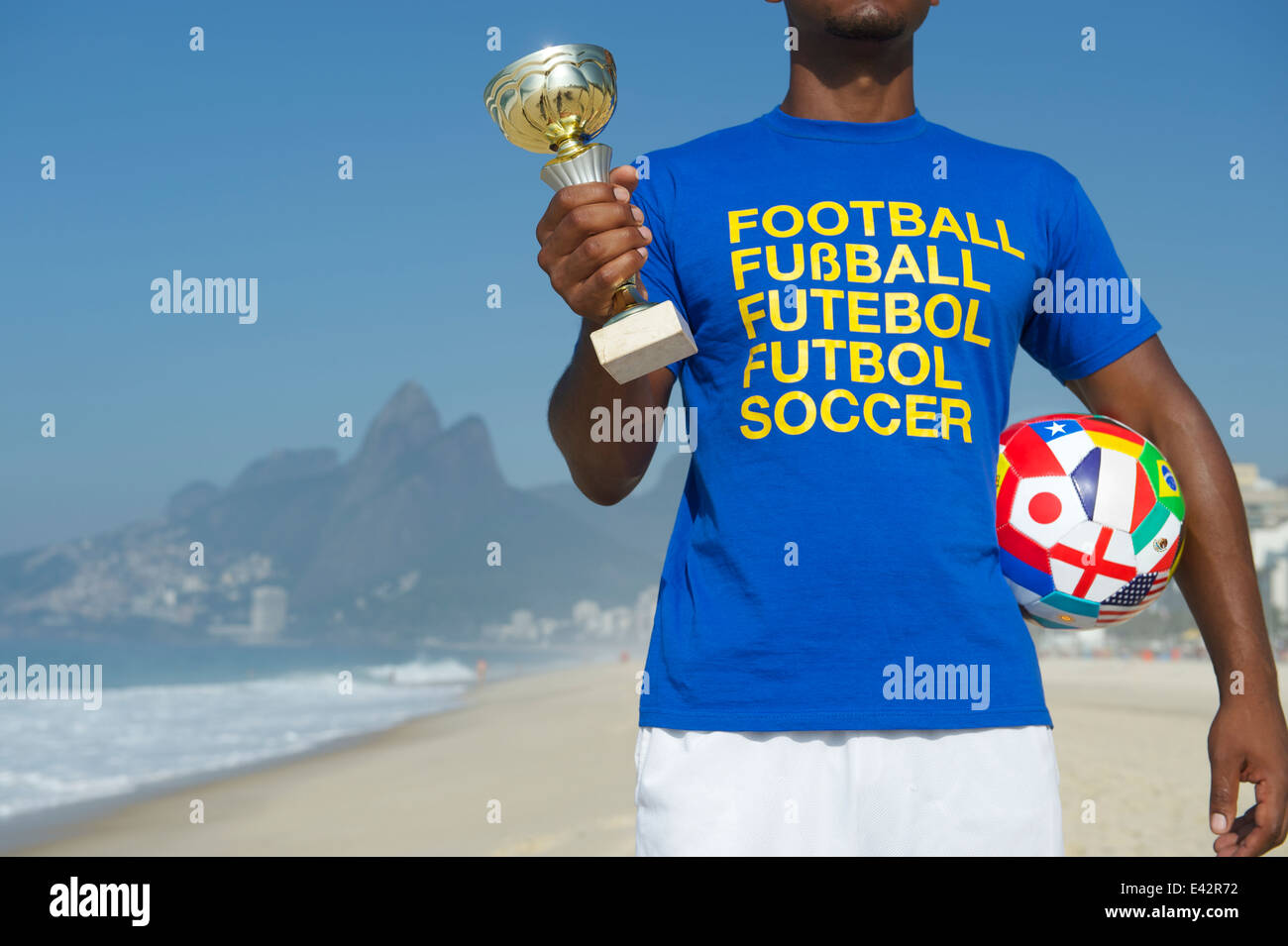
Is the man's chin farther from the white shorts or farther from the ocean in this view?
the ocean

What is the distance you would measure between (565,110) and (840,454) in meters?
0.74

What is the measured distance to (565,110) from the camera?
5.71 feet

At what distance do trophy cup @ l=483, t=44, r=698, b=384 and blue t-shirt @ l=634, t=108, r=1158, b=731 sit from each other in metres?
0.24

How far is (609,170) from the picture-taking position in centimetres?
167

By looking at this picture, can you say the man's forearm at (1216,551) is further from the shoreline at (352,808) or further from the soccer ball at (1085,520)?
the shoreline at (352,808)

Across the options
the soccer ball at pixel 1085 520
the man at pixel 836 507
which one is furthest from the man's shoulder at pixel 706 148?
the soccer ball at pixel 1085 520

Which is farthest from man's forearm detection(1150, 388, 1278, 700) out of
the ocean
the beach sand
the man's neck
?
the ocean

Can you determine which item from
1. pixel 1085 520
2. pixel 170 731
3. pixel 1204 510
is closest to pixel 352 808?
pixel 1085 520

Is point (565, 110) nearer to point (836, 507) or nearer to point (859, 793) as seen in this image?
point (836, 507)

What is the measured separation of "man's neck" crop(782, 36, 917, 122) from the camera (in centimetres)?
208

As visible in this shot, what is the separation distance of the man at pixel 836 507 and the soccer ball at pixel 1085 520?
29cm

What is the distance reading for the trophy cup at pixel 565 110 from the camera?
1.65 meters

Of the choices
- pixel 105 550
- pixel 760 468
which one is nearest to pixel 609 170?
pixel 760 468

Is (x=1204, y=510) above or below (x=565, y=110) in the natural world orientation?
below
